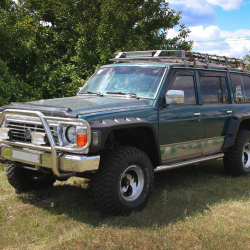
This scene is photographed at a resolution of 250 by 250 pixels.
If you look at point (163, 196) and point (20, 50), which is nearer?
point (163, 196)

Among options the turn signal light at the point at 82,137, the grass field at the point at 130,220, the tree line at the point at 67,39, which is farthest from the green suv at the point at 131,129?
the tree line at the point at 67,39

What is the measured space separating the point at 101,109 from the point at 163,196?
1693mm

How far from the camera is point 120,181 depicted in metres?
3.97

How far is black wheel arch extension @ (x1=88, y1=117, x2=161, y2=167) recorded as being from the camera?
3.69m

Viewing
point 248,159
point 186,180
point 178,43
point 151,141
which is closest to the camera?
point 151,141

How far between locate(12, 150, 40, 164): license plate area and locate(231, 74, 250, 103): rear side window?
4120mm

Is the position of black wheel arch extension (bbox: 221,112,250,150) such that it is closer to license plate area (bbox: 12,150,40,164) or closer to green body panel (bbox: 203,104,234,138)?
green body panel (bbox: 203,104,234,138)

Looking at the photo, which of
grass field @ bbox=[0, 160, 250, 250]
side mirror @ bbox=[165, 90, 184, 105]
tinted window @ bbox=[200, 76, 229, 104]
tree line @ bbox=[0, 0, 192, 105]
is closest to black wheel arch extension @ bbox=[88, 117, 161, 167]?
side mirror @ bbox=[165, 90, 184, 105]

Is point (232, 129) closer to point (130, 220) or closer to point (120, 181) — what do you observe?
point (120, 181)

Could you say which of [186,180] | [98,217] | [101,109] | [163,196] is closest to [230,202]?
[163,196]

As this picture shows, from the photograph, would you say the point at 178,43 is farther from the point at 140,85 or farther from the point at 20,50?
the point at 140,85

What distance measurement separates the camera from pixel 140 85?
16.3 feet

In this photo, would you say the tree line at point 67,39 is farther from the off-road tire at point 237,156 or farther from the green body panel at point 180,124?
the off-road tire at point 237,156

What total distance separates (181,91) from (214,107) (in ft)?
4.32
